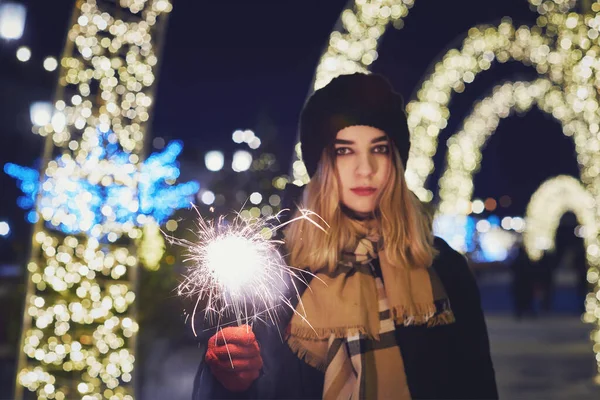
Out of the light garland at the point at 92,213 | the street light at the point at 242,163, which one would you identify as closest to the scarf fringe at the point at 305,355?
the light garland at the point at 92,213

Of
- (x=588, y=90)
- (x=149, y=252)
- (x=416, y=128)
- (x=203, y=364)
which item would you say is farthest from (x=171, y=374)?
(x=203, y=364)

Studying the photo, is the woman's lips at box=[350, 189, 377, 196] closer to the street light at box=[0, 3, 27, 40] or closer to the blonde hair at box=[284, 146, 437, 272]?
the blonde hair at box=[284, 146, 437, 272]

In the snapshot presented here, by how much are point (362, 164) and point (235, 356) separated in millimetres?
838

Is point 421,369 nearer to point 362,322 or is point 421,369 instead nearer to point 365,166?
point 362,322

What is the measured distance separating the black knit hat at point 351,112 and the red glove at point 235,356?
2.57 feet

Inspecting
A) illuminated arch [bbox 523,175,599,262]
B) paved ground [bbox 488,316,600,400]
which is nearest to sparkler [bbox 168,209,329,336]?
paved ground [bbox 488,316,600,400]

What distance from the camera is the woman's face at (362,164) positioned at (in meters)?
2.85

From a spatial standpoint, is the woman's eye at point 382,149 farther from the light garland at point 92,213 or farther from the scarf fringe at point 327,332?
the light garland at point 92,213

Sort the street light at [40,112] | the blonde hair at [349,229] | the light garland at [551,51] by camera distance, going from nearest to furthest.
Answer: the blonde hair at [349,229] < the light garland at [551,51] < the street light at [40,112]

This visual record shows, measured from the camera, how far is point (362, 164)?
9.40 feet

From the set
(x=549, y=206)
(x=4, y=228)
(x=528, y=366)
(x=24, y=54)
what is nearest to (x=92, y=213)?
(x=528, y=366)

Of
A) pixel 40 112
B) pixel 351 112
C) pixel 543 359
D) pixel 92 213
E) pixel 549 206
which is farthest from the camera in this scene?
pixel 549 206

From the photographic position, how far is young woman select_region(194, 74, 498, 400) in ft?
8.76

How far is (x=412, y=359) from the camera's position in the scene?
2.70 metres
